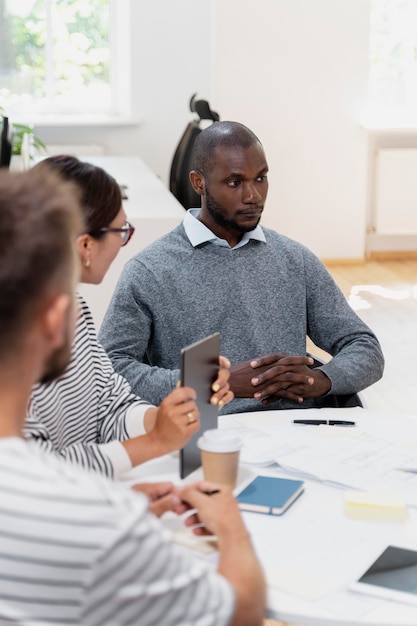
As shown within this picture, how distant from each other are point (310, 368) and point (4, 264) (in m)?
1.46

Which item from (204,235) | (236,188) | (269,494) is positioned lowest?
(269,494)

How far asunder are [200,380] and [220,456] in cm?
16

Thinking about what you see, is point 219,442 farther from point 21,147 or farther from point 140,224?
point 21,147

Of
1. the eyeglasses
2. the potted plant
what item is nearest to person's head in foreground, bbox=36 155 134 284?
the eyeglasses

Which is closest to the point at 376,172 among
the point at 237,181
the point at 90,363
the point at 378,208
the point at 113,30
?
the point at 378,208

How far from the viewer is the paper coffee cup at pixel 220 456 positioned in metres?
1.52

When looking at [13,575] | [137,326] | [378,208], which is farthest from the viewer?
[378,208]

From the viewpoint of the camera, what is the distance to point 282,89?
638cm

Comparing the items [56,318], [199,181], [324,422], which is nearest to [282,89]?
[199,181]

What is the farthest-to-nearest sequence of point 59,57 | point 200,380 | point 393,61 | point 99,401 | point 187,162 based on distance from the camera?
point 59,57 < point 393,61 < point 187,162 < point 99,401 < point 200,380

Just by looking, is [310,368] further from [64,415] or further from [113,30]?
[113,30]

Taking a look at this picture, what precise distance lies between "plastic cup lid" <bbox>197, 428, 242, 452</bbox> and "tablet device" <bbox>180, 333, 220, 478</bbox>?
77 mm

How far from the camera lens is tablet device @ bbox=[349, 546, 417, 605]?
1.22 meters

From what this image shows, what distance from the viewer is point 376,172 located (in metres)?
6.75
